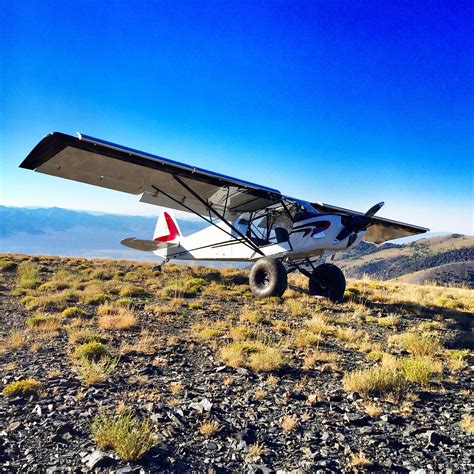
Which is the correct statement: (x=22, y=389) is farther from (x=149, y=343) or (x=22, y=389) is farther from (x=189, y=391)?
(x=149, y=343)

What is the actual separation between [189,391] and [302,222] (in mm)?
7346

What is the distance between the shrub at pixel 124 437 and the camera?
8.75 feet

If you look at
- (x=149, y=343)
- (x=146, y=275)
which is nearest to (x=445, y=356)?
(x=149, y=343)

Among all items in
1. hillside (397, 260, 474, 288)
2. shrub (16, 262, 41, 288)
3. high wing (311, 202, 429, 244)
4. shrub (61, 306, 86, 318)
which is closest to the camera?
shrub (61, 306, 86, 318)

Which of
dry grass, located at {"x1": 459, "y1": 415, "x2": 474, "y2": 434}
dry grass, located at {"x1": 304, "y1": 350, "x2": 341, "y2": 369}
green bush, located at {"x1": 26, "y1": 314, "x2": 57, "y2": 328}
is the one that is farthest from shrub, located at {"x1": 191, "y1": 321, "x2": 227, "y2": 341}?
dry grass, located at {"x1": 459, "y1": 415, "x2": 474, "y2": 434}

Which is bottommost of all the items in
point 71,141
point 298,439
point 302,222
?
point 298,439

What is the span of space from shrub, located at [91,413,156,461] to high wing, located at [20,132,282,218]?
221 inches

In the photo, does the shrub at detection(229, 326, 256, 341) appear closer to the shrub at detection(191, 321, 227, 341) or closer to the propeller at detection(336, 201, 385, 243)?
the shrub at detection(191, 321, 227, 341)

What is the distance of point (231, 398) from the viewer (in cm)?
384

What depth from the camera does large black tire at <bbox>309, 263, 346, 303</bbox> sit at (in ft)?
35.3

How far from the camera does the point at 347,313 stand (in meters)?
9.13

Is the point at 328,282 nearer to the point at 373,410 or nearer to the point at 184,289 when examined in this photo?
the point at 184,289

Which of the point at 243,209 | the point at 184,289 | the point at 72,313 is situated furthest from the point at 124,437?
the point at 243,209

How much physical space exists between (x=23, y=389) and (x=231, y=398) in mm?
2226
